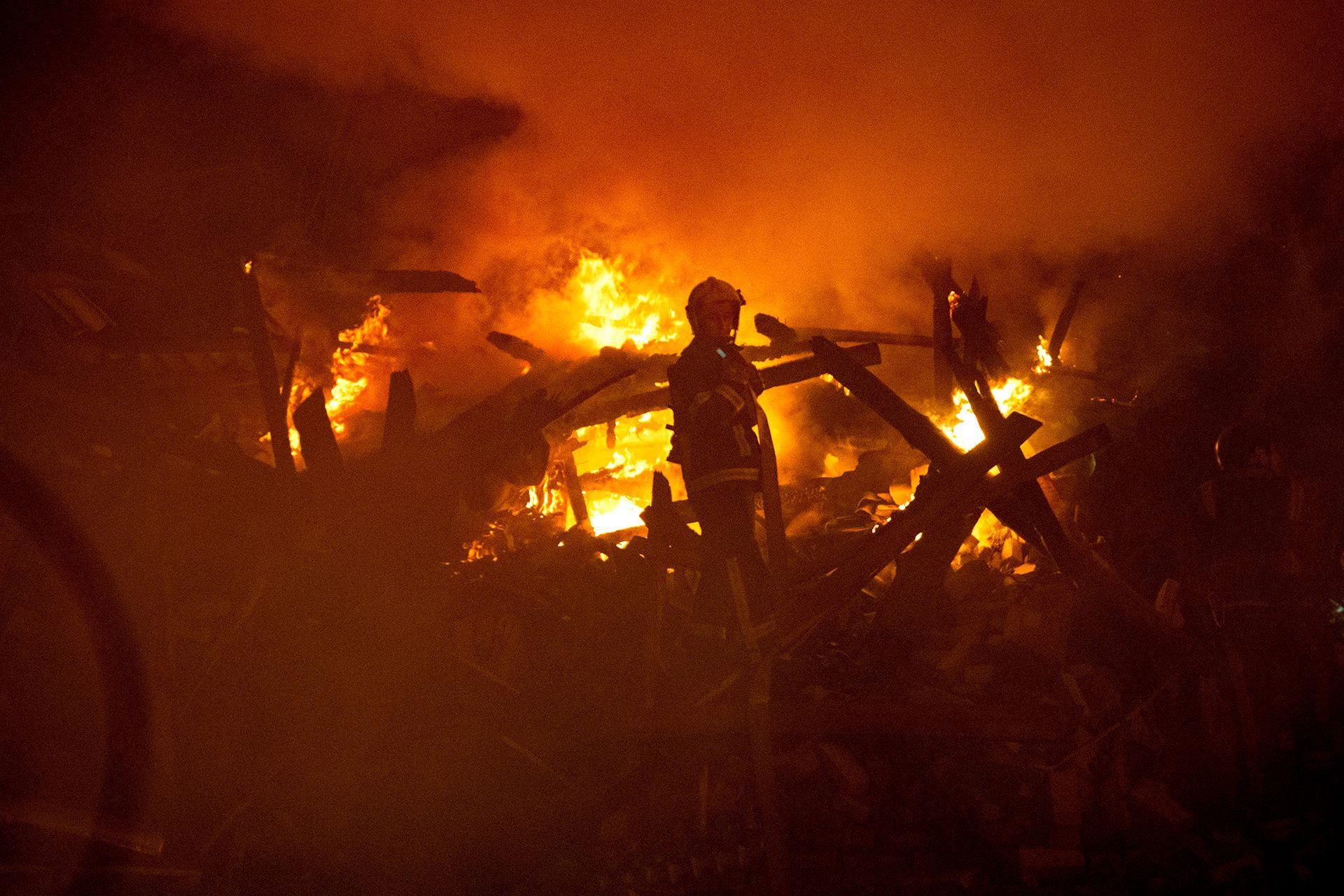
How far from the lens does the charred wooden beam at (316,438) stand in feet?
22.8

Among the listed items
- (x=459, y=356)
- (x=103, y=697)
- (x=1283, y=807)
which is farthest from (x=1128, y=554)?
(x=459, y=356)

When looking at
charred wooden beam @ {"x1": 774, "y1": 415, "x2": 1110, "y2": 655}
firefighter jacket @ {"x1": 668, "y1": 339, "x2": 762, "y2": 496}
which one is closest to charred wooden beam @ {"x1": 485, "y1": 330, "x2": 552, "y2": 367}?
firefighter jacket @ {"x1": 668, "y1": 339, "x2": 762, "y2": 496}

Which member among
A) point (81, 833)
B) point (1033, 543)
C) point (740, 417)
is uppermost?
point (740, 417)

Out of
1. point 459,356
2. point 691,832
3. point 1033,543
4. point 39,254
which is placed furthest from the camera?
point 459,356

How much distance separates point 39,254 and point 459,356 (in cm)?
658

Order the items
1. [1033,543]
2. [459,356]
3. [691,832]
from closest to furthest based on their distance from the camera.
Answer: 1. [691,832]
2. [1033,543]
3. [459,356]

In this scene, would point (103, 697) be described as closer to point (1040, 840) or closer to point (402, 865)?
point (402, 865)

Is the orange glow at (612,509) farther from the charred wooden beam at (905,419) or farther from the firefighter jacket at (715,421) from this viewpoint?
the charred wooden beam at (905,419)

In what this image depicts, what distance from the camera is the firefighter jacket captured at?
19.3 ft

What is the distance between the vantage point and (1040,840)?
492 centimetres

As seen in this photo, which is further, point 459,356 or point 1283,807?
point 459,356

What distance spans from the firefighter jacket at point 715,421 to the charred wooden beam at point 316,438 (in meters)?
3.17

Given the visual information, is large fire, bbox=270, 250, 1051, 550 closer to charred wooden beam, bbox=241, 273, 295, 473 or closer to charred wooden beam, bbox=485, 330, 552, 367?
charred wooden beam, bbox=485, 330, 552, 367

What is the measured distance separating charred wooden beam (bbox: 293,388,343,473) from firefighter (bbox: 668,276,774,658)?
10.3 ft
